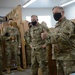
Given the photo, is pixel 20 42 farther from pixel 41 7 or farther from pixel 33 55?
pixel 41 7

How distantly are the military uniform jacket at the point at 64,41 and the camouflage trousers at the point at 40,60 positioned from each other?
4.61ft

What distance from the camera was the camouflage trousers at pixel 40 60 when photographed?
4.22 meters

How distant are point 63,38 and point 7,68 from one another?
389 cm

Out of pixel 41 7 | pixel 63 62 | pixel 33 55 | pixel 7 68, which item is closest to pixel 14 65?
pixel 7 68

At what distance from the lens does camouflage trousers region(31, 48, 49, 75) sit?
4219mm

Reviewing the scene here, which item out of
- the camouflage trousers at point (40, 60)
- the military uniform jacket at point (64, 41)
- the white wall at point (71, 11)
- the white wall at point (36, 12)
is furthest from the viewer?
the white wall at point (36, 12)

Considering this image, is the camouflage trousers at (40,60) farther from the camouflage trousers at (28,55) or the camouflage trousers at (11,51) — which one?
the camouflage trousers at (28,55)

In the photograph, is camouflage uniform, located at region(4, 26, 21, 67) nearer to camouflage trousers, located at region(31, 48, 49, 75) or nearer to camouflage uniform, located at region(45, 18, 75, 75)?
camouflage trousers, located at region(31, 48, 49, 75)

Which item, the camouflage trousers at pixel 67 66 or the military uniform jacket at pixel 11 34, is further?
the military uniform jacket at pixel 11 34

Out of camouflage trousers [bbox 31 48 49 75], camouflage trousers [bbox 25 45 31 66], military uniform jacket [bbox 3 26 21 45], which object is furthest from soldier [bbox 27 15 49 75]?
camouflage trousers [bbox 25 45 31 66]

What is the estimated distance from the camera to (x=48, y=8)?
45.6 feet

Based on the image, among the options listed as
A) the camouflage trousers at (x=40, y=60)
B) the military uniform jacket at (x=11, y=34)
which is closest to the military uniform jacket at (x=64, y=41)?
the camouflage trousers at (x=40, y=60)

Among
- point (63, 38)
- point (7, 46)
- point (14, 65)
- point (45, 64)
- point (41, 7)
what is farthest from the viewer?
point (41, 7)

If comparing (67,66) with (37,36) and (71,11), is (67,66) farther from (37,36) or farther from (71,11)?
(71,11)
